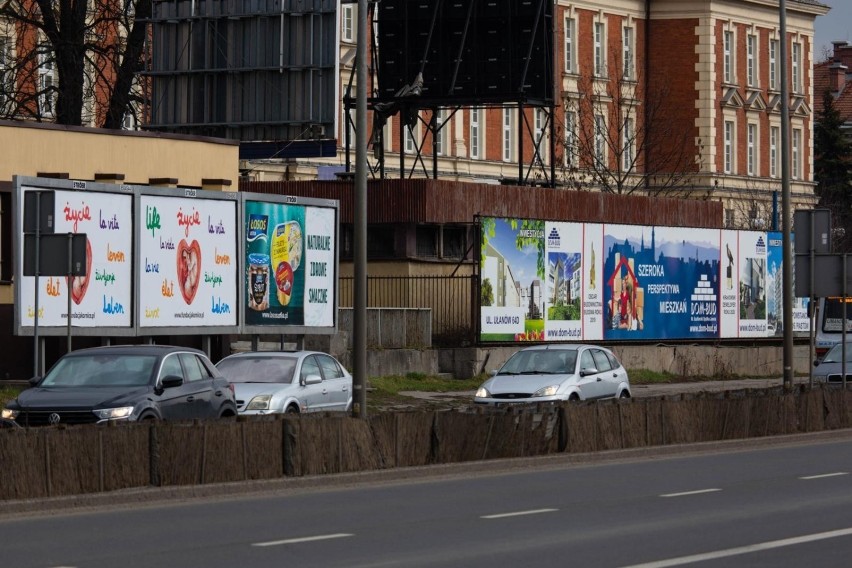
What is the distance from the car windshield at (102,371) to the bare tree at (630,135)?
178ft

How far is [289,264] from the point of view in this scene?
120 ft

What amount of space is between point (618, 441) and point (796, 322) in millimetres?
29403

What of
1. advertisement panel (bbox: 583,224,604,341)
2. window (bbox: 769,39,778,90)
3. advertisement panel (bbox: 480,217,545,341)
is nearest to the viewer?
advertisement panel (bbox: 480,217,545,341)

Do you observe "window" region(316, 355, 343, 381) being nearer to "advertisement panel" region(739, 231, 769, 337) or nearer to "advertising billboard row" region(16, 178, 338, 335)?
"advertising billboard row" region(16, 178, 338, 335)

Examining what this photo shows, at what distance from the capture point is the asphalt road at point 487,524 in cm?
1475

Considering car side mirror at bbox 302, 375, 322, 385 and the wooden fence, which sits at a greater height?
car side mirror at bbox 302, 375, 322, 385

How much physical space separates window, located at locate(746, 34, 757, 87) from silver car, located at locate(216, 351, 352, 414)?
7225 centimetres

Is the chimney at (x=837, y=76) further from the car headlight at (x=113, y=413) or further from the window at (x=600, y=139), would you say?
the car headlight at (x=113, y=413)

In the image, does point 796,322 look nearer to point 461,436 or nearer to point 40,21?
point 40,21

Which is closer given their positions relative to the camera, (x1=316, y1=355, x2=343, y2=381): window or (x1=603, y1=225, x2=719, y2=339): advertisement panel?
(x1=316, y1=355, x2=343, y2=381): window

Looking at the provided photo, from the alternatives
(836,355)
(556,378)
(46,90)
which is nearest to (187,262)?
(556,378)

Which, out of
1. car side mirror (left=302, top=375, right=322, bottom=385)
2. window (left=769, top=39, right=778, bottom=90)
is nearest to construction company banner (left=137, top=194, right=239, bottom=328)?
car side mirror (left=302, top=375, right=322, bottom=385)

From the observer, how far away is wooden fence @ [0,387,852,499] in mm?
19172

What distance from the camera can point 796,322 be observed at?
54.7 metres
